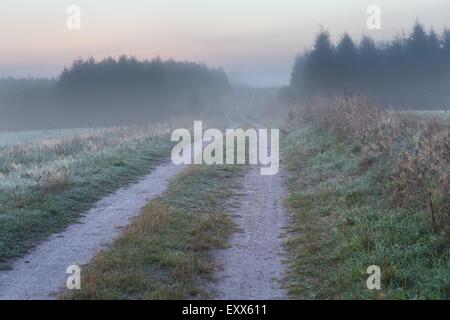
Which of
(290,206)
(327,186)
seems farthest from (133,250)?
(327,186)

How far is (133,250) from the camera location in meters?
7.95

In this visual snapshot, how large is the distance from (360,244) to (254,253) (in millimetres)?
1755

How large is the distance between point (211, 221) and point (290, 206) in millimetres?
2554

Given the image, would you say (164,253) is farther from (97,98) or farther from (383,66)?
(97,98)

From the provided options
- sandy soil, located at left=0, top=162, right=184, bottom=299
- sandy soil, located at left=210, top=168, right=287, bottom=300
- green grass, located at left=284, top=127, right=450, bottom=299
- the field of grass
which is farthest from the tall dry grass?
the field of grass

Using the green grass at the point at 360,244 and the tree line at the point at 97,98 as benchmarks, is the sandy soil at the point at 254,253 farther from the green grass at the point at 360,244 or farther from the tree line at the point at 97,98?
the tree line at the point at 97,98

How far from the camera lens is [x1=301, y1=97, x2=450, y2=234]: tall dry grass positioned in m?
8.68

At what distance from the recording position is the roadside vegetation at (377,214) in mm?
6555

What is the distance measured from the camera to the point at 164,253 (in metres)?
7.87

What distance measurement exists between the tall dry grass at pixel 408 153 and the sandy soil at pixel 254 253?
2.51 metres

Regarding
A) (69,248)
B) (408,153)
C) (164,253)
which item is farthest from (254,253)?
(408,153)

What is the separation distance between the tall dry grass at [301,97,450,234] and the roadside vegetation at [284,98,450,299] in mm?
22
